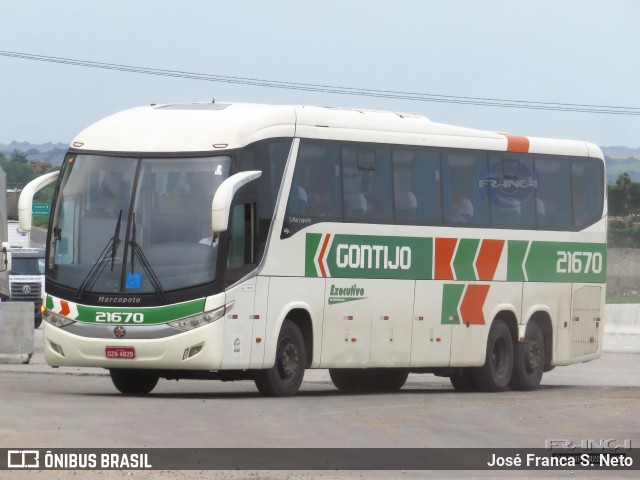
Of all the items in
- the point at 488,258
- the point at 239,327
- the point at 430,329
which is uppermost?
the point at 488,258

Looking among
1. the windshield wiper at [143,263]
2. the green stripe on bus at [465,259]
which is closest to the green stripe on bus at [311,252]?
the windshield wiper at [143,263]

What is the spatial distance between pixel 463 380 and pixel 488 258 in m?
2.02

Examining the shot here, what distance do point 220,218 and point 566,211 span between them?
876 centimetres

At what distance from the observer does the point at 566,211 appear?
89.2ft

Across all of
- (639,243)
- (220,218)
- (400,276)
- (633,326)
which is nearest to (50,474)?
(220,218)

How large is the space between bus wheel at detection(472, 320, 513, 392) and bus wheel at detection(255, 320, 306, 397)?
15.0 feet

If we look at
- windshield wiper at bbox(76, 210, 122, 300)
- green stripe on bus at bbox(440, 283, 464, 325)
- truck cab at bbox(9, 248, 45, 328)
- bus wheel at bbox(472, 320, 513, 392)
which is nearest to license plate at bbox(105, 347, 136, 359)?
windshield wiper at bbox(76, 210, 122, 300)

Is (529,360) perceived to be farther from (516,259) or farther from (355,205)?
(355,205)

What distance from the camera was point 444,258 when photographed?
81.1 ft

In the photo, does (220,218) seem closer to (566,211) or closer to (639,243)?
(566,211)

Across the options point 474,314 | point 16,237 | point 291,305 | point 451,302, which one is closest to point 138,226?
point 291,305

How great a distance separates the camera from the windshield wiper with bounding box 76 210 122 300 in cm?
2089

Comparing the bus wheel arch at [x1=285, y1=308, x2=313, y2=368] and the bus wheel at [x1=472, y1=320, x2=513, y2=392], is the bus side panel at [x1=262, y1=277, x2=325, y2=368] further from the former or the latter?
the bus wheel at [x1=472, y1=320, x2=513, y2=392]

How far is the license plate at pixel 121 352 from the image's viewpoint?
20562 mm
